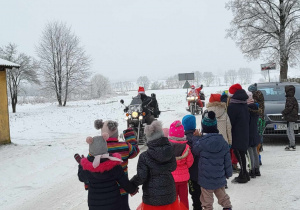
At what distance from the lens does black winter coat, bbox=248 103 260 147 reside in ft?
18.0

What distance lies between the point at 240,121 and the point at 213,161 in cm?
175

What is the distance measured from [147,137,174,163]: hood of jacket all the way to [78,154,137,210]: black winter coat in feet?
1.24

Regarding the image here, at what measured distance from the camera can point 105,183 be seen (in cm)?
291


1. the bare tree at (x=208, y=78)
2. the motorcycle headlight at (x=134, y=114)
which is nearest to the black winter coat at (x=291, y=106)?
the motorcycle headlight at (x=134, y=114)

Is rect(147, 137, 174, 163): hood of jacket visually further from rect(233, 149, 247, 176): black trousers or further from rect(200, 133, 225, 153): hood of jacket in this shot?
rect(233, 149, 247, 176): black trousers

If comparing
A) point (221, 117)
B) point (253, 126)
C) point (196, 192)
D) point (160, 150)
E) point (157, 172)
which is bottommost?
point (196, 192)

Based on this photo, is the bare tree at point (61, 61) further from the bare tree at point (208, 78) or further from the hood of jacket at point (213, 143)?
the bare tree at point (208, 78)

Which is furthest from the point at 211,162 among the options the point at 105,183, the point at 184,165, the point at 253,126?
the point at 253,126

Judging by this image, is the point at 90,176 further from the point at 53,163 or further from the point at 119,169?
the point at 53,163

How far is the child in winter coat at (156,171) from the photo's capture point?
3.03 meters

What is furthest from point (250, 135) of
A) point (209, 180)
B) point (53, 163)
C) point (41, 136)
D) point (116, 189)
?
point (41, 136)

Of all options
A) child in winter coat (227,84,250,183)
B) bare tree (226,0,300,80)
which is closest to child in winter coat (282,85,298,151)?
child in winter coat (227,84,250,183)

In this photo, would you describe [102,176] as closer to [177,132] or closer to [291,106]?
[177,132]

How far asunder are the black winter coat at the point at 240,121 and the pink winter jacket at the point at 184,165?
5.62ft
